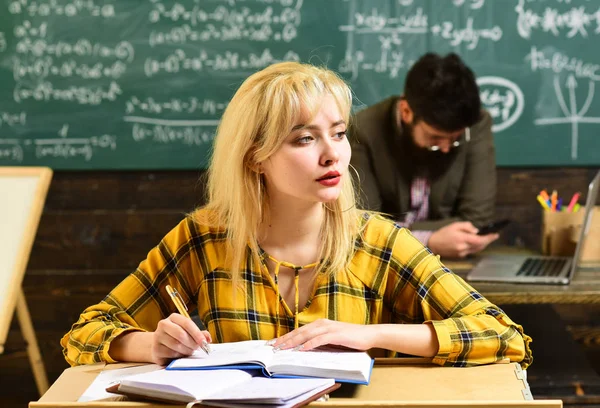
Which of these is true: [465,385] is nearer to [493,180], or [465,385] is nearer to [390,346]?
[390,346]

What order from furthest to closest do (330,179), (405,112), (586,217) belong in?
(405,112) → (586,217) → (330,179)

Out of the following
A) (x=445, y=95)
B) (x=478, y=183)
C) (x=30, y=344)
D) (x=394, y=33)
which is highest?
(x=394, y=33)

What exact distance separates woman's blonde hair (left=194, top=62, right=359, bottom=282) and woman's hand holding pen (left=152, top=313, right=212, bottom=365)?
0.25 m

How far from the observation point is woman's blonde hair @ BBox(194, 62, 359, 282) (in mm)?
1470

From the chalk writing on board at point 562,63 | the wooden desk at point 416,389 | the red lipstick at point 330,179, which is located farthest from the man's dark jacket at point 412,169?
the wooden desk at point 416,389

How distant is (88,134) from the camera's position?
11.3ft

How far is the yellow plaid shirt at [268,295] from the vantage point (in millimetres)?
1492

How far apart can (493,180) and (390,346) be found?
1.67 meters

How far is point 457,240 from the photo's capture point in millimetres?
2520

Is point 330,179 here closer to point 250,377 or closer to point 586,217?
point 250,377

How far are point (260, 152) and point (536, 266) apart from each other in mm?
1224

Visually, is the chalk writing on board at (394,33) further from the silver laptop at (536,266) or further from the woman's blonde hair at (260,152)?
the woman's blonde hair at (260,152)

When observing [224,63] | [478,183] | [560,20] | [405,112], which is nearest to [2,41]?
[224,63]

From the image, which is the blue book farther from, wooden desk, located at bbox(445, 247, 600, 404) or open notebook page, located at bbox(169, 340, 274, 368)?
wooden desk, located at bbox(445, 247, 600, 404)
